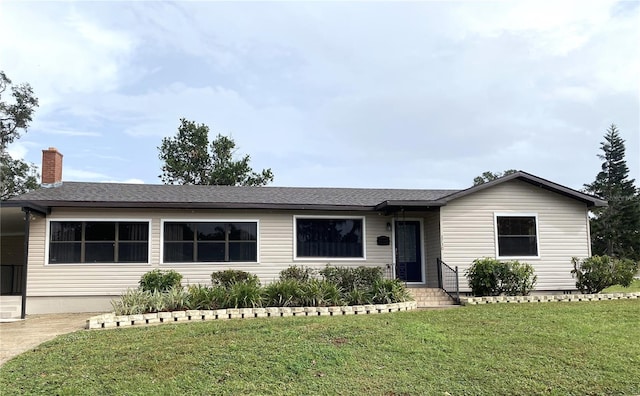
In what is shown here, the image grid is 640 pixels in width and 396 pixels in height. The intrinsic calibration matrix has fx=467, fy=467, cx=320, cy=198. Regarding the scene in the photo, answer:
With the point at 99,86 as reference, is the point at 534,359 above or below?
below

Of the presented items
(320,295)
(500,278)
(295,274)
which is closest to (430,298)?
(500,278)

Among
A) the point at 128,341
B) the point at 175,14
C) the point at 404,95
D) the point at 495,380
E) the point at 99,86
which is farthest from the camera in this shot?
the point at 404,95

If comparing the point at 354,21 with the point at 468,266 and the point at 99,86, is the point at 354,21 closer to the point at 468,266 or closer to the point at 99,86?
the point at 468,266

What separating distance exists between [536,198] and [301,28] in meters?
8.50

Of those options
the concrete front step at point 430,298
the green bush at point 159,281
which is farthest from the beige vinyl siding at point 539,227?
the green bush at point 159,281

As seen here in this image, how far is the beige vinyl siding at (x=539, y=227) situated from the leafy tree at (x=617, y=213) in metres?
26.3

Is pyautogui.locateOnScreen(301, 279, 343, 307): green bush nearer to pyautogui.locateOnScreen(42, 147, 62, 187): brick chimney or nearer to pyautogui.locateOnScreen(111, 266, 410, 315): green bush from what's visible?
pyautogui.locateOnScreen(111, 266, 410, 315): green bush

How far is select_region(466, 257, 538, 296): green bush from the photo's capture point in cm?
1180

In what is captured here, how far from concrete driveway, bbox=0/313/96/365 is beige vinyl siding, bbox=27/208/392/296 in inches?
35.8

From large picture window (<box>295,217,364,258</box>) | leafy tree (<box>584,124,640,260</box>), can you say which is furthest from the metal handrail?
leafy tree (<box>584,124,640,260</box>)

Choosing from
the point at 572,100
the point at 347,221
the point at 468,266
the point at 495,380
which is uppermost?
the point at 572,100

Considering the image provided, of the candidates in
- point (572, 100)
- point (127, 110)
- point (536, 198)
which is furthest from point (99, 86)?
point (572, 100)

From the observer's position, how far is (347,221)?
13.8 meters

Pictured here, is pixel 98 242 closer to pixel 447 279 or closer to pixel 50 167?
pixel 50 167
